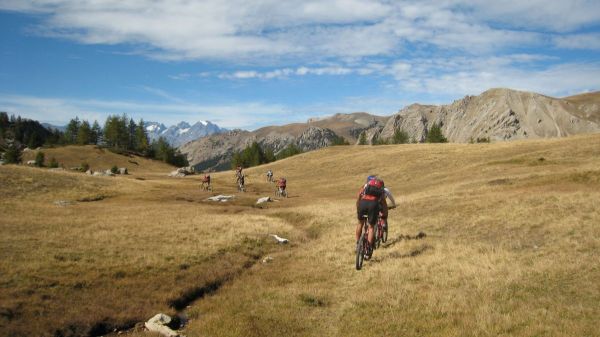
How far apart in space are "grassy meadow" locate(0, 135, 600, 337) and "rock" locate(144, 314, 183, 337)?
43cm

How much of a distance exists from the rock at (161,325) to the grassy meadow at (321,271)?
1.41 feet

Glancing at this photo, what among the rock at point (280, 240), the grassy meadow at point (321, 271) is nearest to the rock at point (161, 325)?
the grassy meadow at point (321, 271)

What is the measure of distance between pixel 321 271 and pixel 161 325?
7.04 metres

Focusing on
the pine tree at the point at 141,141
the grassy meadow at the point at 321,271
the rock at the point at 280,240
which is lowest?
the rock at the point at 280,240

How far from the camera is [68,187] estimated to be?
167 feet

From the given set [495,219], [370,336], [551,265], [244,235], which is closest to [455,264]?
[551,265]

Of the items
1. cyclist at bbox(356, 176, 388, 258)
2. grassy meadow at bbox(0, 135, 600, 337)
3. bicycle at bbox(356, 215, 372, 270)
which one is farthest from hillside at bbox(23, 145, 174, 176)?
cyclist at bbox(356, 176, 388, 258)

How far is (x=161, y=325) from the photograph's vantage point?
Result: 11.8 m

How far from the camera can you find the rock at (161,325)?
37.3ft

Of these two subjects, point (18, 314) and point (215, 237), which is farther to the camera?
point (215, 237)

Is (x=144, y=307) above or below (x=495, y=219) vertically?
below

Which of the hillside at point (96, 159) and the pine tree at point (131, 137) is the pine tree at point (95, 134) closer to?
the pine tree at point (131, 137)

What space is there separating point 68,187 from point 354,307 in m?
49.0

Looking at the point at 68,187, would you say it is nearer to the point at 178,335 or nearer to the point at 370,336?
the point at 178,335
